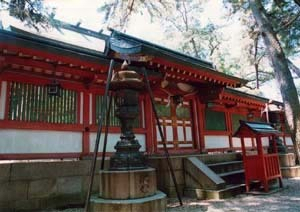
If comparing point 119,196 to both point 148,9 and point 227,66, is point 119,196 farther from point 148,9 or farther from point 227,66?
point 227,66

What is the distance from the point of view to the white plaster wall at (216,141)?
9.50 meters

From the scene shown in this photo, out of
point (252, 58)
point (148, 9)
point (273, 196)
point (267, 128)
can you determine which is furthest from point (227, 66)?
point (273, 196)

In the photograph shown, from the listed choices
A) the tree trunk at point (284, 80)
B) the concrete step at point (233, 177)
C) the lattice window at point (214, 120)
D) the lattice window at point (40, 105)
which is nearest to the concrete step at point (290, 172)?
the lattice window at point (214, 120)

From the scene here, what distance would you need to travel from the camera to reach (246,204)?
5.49m

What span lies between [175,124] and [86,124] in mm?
3292

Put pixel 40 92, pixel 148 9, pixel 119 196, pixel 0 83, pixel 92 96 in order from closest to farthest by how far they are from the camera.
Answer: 1. pixel 119 196
2. pixel 0 83
3. pixel 40 92
4. pixel 92 96
5. pixel 148 9

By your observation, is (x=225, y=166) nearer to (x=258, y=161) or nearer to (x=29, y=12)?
(x=258, y=161)

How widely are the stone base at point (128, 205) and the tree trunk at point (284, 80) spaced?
11.1 feet

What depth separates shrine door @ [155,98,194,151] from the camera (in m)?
8.30

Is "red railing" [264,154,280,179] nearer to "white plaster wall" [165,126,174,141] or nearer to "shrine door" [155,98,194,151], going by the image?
"shrine door" [155,98,194,151]

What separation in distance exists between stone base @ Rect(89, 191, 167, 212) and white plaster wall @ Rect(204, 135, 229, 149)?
17.7 feet

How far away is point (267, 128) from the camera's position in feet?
24.8

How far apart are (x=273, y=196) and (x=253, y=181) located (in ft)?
2.85

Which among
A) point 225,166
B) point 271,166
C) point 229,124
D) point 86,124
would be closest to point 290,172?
point 229,124
